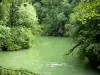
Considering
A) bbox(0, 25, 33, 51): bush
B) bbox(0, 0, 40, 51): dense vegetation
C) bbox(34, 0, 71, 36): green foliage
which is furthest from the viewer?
bbox(34, 0, 71, 36): green foliage

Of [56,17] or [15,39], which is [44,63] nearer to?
[15,39]

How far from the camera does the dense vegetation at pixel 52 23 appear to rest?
457 inches

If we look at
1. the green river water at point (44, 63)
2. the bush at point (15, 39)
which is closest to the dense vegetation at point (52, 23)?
the bush at point (15, 39)

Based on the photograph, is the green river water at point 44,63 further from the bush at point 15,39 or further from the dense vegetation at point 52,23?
the bush at point 15,39

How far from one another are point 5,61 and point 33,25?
926 cm

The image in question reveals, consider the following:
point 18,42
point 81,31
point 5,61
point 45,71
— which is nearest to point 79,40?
point 81,31

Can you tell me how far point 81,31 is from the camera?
44.6 feet

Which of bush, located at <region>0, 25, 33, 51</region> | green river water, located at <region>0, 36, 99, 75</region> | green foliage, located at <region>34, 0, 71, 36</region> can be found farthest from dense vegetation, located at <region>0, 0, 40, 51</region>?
green foliage, located at <region>34, 0, 71, 36</region>

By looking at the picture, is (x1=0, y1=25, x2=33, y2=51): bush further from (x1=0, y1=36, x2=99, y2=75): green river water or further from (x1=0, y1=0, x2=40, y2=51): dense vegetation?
(x1=0, y1=36, x2=99, y2=75): green river water

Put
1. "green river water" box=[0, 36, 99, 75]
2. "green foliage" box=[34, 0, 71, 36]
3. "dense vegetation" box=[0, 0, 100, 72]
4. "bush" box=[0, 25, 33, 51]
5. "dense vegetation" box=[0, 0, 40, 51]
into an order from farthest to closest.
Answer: "green foliage" box=[34, 0, 71, 36] < "dense vegetation" box=[0, 0, 40, 51] < "bush" box=[0, 25, 33, 51] < "green river water" box=[0, 36, 99, 75] < "dense vegetation" box=[0, 0, 100, 72]

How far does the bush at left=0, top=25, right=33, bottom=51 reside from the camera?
2065 centimetres

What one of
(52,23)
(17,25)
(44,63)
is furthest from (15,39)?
(52,23)

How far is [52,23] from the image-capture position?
3734 cm

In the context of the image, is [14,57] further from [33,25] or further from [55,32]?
[55,32]
